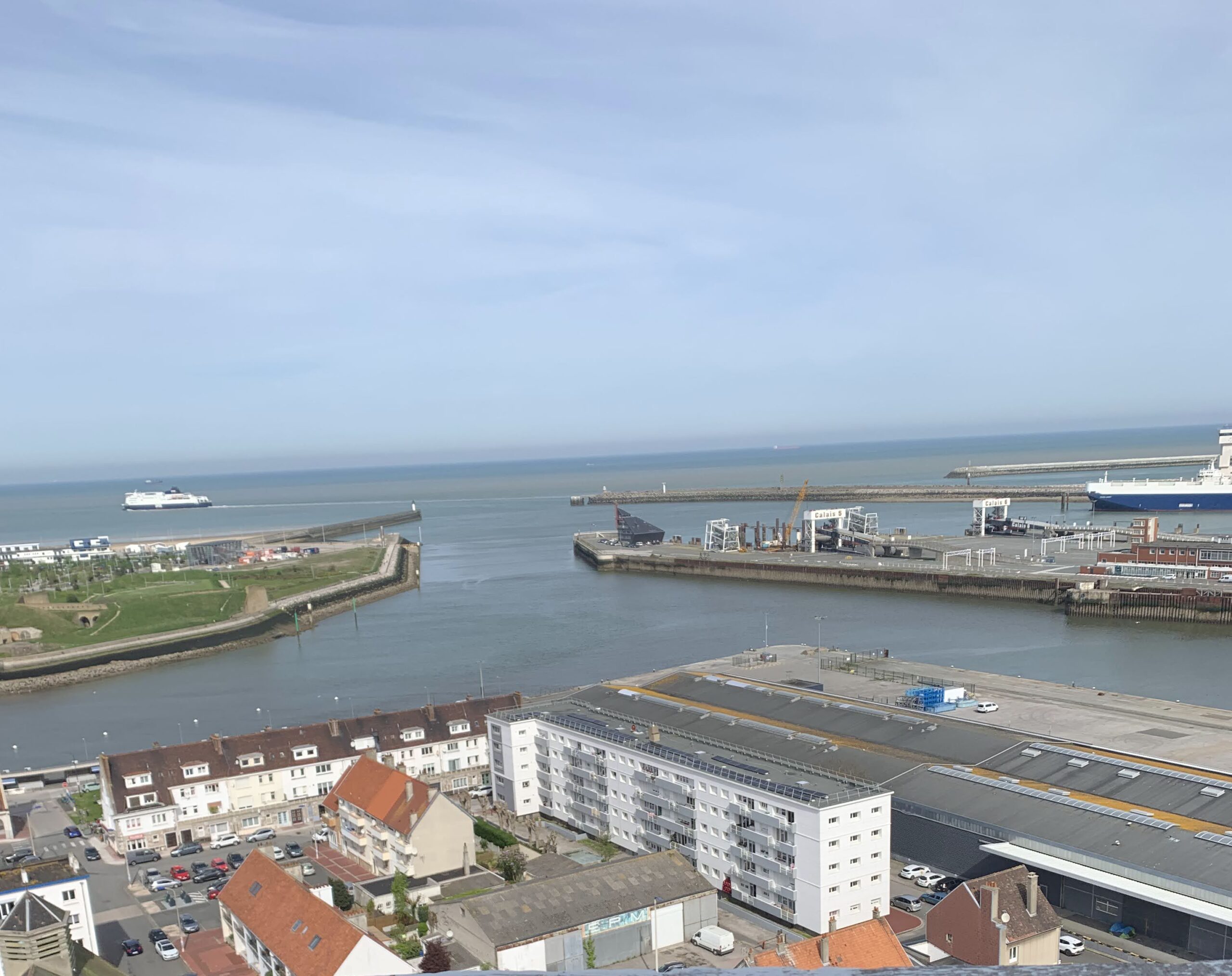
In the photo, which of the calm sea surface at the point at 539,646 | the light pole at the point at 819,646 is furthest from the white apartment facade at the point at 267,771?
the light pole at the point at 819,646

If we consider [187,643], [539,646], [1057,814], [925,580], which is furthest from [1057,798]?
[187,643]

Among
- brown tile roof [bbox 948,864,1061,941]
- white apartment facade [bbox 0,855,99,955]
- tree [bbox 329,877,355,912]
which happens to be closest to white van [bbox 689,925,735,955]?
brown tile roof [bbox 948,864,1061,941]

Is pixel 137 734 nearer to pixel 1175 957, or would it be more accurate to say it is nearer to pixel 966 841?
pixel 966 841

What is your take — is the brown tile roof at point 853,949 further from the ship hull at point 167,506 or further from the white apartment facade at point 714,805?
the ship hull at point 167,506

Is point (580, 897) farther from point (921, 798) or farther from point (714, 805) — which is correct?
point (921, 798)

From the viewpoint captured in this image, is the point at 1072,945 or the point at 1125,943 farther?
the point at 1125,943

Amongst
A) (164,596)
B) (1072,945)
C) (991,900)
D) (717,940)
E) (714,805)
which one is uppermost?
(991,900)
